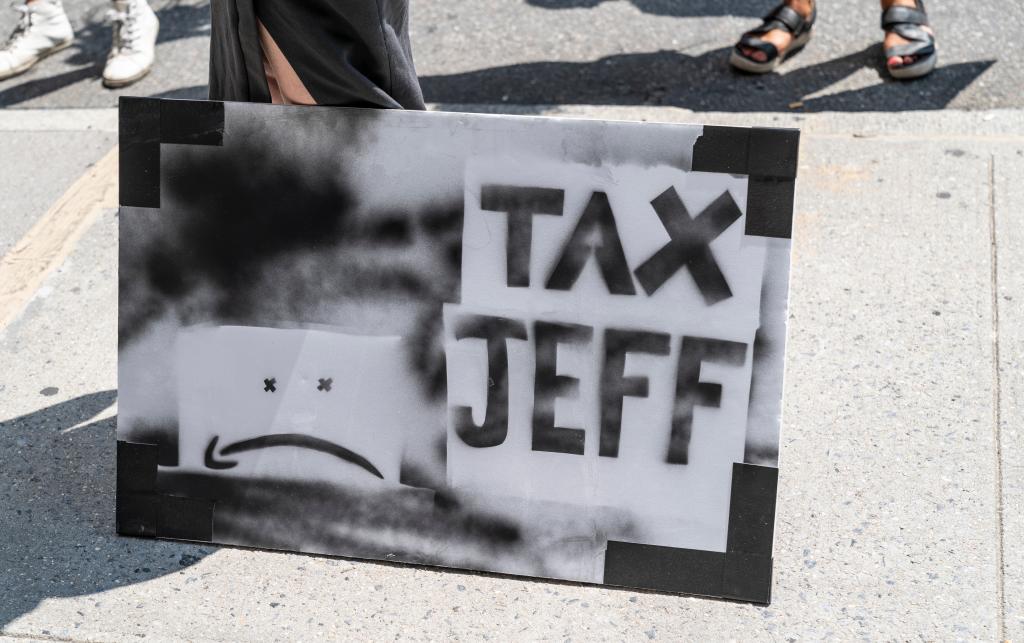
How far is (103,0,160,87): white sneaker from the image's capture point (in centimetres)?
490

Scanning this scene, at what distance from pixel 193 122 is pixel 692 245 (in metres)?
1.08

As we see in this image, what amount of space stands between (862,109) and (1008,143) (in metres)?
0.58

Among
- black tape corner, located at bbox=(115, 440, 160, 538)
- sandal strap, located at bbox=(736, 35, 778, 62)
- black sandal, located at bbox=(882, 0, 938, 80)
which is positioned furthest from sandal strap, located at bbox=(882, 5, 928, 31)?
black tape corner, located at bbox=(115, 440, 160, 538)

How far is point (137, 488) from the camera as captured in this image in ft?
8.20

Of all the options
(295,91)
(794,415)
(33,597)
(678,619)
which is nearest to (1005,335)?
(794,415)

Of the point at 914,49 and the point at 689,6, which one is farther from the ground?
the point at 914,49

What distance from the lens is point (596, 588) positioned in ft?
7.79

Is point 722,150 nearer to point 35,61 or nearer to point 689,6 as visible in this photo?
point 689,6

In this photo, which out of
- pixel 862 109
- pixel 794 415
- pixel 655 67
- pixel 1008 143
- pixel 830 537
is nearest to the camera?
pixel 830 537

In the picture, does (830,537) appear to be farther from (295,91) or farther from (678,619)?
(295,91)

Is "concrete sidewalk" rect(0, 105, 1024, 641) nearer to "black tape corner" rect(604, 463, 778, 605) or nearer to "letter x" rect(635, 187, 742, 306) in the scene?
"black tape corner" rect(604, 463, 778, 605)

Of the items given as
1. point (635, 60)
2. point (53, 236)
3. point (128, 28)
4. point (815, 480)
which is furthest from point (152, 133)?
point (128, 28)

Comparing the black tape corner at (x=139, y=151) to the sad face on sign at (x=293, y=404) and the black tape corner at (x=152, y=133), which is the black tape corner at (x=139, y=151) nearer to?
the black tape corner at (x=152, y=133)

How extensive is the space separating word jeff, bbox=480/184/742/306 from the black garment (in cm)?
34
